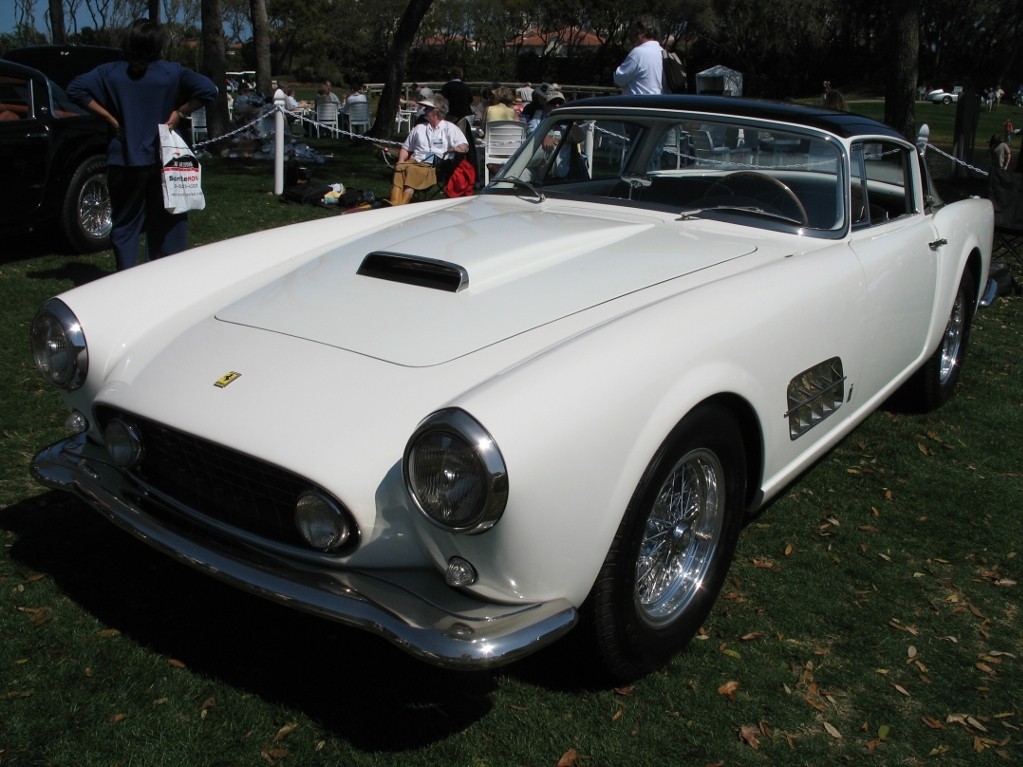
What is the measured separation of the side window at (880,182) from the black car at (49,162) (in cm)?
565

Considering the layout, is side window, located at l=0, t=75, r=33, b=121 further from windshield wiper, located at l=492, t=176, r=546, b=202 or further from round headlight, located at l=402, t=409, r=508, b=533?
round headlight, located at l=402, t=409, r=508, b=533

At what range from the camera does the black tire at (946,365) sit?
4.88 meters

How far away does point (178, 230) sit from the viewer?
589cm

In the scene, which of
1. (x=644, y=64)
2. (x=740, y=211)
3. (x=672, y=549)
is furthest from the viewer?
(x=644, y=64)

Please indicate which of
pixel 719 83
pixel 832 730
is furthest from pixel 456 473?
pixel 719 83

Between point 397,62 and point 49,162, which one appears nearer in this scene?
point 49,162

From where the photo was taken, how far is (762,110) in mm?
4008

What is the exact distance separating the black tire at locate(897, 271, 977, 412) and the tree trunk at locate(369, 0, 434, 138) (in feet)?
41.0

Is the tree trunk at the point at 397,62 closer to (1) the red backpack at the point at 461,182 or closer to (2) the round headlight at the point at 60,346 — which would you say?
(1) the red backpack at the point at 461,182

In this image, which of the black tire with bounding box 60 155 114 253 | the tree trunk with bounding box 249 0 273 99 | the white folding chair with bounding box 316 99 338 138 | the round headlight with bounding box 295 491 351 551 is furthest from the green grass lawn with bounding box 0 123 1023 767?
the tree trunk with bounding box 249 0 273 99

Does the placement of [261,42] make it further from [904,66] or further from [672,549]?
[672,549]

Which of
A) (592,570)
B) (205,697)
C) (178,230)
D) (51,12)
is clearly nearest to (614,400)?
(592,570)

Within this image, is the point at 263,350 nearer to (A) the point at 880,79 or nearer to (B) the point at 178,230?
(B) the point at 178,230

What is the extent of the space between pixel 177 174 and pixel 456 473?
4161 millimetres
